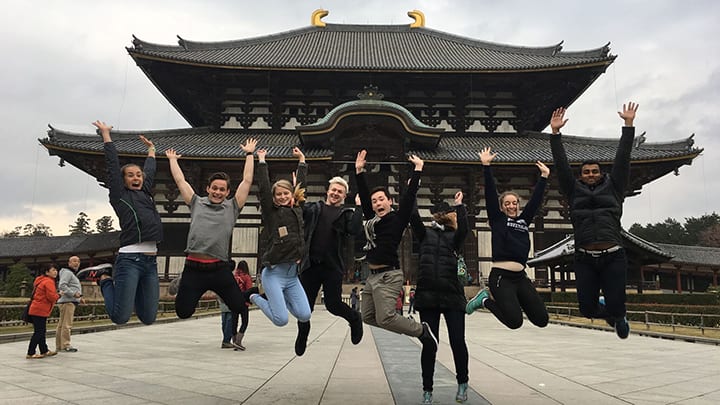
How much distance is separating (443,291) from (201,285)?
243 centimetres

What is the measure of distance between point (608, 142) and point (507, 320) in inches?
943

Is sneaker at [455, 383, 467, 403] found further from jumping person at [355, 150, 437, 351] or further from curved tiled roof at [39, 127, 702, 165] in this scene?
curved tiled roof at [39, 127, 702, 165]

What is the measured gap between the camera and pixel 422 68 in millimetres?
24281

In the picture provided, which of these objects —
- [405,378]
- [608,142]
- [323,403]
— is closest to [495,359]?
[405,378]

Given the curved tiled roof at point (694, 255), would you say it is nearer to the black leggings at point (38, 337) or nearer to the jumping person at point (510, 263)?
the jumping person at point (510, 263)

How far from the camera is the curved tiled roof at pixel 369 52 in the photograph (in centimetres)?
2402

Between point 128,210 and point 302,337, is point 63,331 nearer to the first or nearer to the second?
point 128,210

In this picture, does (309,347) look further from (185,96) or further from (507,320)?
(185,96)

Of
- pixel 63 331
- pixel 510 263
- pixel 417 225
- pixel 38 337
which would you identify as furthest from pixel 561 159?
pixel 63 331

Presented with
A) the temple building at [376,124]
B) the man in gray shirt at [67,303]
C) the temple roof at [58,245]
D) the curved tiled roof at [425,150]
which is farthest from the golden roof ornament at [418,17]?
the man in gray shirt at [67,303]

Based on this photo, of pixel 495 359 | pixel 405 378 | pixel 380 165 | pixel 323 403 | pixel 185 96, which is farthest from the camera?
pixel 185 96

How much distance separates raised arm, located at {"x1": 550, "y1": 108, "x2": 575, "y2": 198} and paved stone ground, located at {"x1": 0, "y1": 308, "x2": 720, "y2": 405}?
2217mm

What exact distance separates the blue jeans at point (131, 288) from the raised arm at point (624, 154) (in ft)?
16.3

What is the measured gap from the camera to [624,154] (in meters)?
4.81
